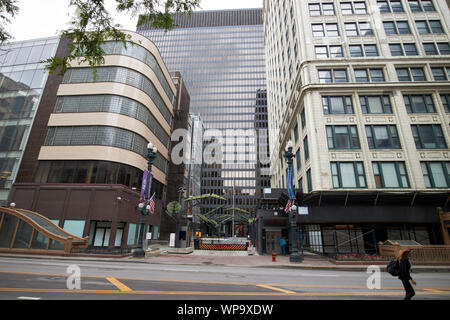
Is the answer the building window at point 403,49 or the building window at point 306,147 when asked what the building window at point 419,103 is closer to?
the building window at point 403,49

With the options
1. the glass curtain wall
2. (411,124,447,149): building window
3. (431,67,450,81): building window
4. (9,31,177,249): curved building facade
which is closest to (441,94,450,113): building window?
(431,67,450,81): building window

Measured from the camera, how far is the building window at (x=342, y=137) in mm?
22645

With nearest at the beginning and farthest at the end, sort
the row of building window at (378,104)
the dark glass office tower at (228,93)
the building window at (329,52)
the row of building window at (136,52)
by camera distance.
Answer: the row of building window at (378,104), the building window at (329,52), the row of building window at (136,52), the dark glass office tower at (228,93)

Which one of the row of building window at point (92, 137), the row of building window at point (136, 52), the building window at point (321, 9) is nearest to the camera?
the row of building window at point (92, 137)

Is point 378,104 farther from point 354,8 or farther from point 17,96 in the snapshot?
point 17,96

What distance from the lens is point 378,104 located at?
24.0 metres

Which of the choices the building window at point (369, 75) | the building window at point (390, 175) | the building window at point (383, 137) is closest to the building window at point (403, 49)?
the building window at point (369, 75)

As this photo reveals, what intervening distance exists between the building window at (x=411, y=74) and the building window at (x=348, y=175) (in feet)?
39.1

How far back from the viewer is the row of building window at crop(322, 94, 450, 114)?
77.9 feet

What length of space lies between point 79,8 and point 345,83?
82.9 feet

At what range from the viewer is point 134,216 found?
27.0 metres

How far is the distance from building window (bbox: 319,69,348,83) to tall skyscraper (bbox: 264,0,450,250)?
0.11 meters

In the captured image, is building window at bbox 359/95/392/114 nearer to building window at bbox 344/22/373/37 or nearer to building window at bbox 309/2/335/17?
building window at bbox 344/22/373/37
